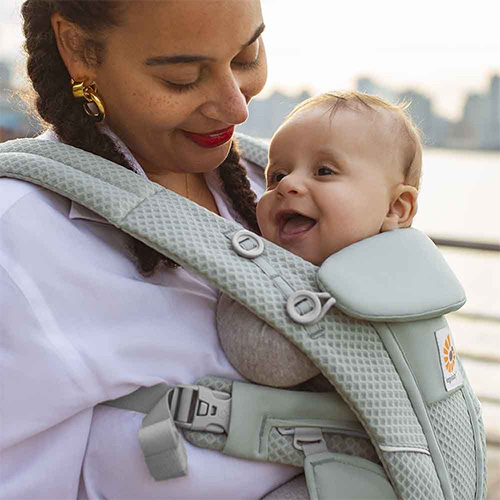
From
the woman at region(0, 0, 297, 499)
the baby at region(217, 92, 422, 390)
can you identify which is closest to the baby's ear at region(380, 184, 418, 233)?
the baby at region(217, 92, 422, 390)

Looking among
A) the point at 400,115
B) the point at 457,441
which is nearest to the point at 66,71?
the point at 400,115

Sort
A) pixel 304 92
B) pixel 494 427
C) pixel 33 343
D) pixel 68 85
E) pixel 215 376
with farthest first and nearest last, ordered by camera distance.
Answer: pixel 494 427 → pixel 304 92 → pixel 68 85 → pixel 215 376 → pixel 33 343

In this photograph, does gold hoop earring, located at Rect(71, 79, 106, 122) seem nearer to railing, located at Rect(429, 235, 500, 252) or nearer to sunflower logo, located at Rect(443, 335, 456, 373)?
sunflower logo, located at Rect(443, 335, 456, 373)

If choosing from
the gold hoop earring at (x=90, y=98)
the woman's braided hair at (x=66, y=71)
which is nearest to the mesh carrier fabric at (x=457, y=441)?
the woman's braided hair at (x=66, y=71)

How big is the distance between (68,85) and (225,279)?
0.49 metres

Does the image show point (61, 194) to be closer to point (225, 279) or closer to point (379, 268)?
point (225, 279)

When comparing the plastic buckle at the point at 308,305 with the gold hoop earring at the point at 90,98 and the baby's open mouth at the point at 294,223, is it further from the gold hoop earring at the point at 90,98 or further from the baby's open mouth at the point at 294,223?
the gold hoop earring at the point at 90,98

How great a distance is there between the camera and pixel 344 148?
4.74 ft

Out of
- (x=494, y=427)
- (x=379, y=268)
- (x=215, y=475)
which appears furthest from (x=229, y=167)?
(x=494, y=427)

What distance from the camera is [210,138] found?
1441 mm

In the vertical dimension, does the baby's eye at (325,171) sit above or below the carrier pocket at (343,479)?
above

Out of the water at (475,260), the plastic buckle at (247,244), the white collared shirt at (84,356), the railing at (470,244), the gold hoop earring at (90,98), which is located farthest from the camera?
the water at (475,260)

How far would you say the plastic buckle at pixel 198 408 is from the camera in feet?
3.99

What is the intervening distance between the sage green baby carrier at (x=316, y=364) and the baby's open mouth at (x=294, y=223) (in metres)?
0.12
